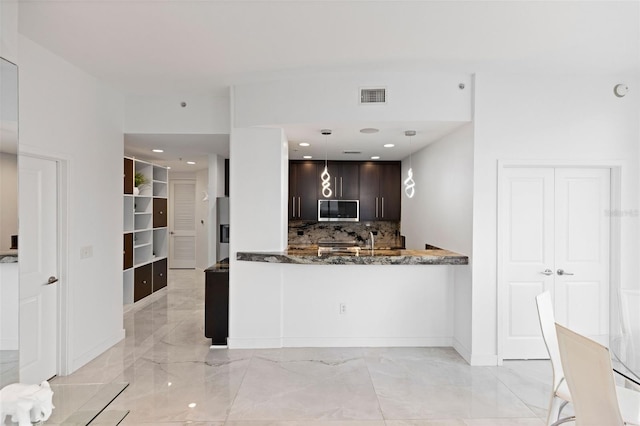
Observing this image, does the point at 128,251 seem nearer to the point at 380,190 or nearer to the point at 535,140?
the point at 380,190

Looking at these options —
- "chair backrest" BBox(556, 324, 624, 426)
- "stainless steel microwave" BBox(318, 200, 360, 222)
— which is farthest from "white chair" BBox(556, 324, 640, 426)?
"stainless steel microwave" BBox(318, 200, 360, 222)

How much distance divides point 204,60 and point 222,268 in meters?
2.19

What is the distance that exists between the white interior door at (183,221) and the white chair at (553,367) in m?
8.49

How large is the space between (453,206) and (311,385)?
2393 millimetres

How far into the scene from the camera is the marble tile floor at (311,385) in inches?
106

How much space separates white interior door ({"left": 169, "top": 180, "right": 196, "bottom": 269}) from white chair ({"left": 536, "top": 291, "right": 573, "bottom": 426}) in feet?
27.9

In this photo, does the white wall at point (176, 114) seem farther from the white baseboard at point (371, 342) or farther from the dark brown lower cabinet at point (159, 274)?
the dark brown lower cabinet at point (159, 274)

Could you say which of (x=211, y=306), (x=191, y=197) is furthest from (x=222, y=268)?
(x=191, y=197)

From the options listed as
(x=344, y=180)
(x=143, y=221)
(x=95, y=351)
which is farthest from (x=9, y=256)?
(x=344, y=180)

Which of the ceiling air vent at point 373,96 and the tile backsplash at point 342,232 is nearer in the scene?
the ceiling air vent at point 373,96

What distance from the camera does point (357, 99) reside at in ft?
12.2

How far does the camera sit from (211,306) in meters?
4.07

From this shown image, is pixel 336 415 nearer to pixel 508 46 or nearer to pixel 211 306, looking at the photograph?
pixel 211 306

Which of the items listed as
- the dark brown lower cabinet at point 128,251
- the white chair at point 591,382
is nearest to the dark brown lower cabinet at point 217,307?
the dark brown lower cabinet at point 128,251
